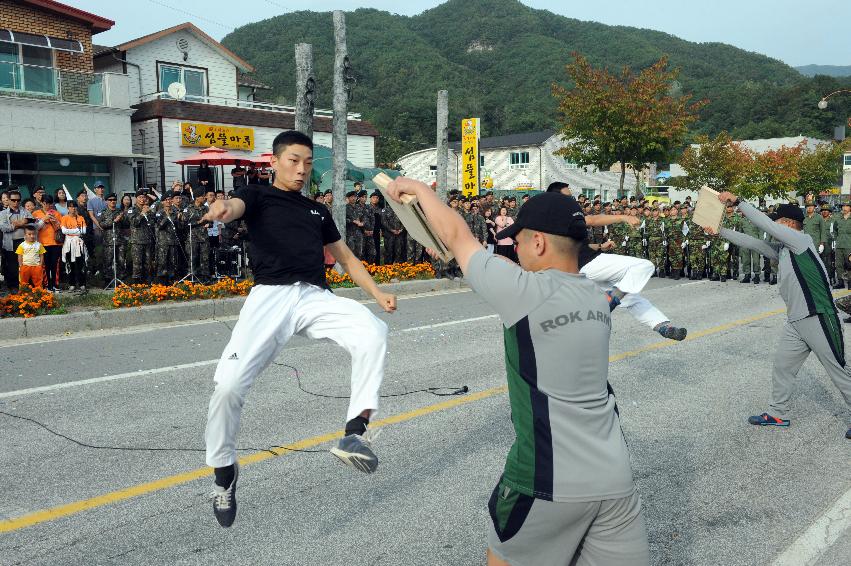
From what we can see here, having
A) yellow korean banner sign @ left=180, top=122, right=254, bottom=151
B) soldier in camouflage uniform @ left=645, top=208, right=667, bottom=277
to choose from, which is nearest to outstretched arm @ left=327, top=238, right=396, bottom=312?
soldier in camouflage uniform @ left=645, top=208, right=667, bottom=277

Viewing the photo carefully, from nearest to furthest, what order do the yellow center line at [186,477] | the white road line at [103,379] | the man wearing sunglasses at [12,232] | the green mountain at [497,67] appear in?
the yellow center line at [186,477] → the white road line at [103,379] → the man wearing sunglasses at [12,232] → the green mountain at [497,67]

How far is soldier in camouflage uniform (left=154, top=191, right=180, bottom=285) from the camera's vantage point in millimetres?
14062

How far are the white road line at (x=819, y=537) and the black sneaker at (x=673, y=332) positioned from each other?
2368 mm

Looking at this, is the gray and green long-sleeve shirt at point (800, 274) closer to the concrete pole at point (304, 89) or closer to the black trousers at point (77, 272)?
the concrete pole at point (304, 89)

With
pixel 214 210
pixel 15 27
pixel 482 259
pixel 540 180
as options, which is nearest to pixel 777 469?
pixel 482 259

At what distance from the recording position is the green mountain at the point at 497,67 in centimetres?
7094

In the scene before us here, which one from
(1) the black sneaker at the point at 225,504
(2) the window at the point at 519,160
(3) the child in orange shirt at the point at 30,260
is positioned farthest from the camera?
(2) the window at the point at 519,160

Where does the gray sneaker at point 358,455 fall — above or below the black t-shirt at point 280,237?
below

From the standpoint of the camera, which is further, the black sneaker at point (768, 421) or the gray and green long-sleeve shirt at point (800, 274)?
the black sneaker at point (768, 421)

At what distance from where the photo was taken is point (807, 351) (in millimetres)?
6082

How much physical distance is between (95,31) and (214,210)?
25895mm

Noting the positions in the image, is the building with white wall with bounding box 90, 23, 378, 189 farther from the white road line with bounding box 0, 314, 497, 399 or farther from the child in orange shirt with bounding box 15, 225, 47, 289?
the white road line with bounding box 0, 314, 497, 399

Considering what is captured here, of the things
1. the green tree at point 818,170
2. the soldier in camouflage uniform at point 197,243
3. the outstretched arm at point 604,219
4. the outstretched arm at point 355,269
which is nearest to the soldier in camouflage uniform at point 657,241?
the soldier in camouflage uniform at point 197,243

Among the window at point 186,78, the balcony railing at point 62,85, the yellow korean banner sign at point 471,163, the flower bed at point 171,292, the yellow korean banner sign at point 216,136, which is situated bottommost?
the flower bed at point 171,292
